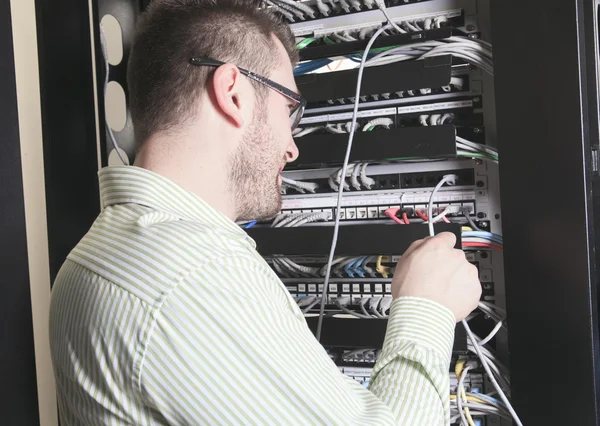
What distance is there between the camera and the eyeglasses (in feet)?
2.47

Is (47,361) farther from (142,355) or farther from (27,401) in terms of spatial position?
(142,355)

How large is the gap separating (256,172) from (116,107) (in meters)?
0.58

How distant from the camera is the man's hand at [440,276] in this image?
77cm

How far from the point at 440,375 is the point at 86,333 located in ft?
1.44

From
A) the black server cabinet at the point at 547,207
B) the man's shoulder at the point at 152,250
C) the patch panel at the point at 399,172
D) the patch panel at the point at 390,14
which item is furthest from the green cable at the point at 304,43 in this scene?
the man's shoulder at the point at 152,250

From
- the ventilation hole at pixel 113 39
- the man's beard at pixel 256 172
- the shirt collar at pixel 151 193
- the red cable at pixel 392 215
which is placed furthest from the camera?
the ventilation hole at pixel 113 39

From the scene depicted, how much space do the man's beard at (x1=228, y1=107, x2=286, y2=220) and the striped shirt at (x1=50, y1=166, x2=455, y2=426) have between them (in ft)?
0.51

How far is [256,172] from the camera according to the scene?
2.67 ft

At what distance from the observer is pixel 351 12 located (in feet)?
3.43

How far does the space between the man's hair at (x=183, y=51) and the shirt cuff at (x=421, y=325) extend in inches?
15.8

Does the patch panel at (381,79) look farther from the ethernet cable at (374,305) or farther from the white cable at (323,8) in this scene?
the ethernet cable at (374,305)

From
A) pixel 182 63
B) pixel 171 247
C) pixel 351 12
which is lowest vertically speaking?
pixel 171 247

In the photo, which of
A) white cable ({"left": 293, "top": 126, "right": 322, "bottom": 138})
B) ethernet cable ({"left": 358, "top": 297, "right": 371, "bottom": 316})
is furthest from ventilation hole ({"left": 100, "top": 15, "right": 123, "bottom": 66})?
ethernet cable ({"left": 358, "top": 297, "right": 371, "bottom": 316})

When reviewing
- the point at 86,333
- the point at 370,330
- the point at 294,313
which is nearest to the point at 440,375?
the point at 294,313
